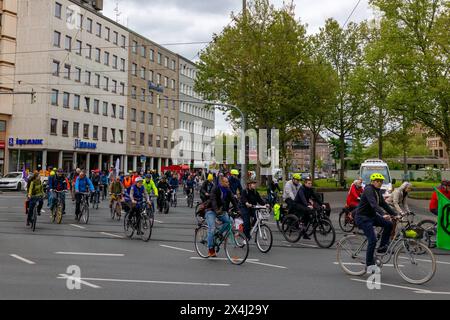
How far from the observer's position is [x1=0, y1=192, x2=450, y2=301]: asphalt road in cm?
667

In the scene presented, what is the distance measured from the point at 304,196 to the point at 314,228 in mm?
850

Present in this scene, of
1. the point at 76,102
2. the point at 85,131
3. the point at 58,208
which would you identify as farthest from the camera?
the point at 85,131

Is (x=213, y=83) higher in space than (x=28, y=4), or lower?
lower

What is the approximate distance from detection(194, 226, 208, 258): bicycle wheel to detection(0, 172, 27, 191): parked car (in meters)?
31.8

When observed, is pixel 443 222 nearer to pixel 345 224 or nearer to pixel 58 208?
pixel 345 224

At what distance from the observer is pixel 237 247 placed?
927 centimetres

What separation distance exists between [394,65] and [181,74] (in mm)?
52931

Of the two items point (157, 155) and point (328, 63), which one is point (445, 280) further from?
point (157, 155)

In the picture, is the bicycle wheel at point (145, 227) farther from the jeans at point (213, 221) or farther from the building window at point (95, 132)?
the building window at point (95, 132)

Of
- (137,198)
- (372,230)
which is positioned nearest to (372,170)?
(137,198)

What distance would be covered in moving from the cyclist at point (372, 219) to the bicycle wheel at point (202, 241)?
10.9 feet

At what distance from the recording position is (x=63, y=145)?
50438 mm

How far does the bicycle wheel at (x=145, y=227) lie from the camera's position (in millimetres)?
12477

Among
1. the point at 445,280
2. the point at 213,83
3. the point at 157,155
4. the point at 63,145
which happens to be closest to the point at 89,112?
the point at 63,145
